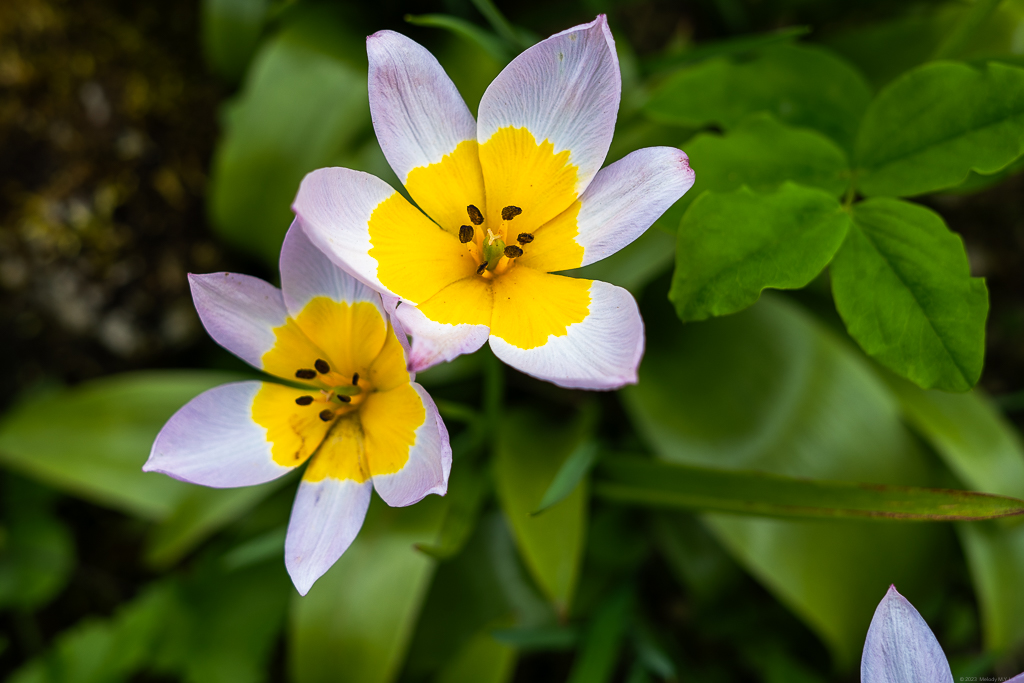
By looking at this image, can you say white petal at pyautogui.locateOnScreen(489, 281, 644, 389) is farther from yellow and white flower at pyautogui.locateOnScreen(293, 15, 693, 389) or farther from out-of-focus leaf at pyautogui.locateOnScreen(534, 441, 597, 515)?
out-of-focus leaf at pyautogui.locateOnScreen(534, 441, 597, 515)

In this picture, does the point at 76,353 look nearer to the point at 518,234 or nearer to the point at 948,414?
the point at 518,234

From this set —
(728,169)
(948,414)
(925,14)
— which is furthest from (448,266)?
(925,14)

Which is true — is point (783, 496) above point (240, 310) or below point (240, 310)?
below

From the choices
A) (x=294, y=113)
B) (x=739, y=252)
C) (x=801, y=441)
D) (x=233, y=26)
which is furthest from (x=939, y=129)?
(x=233, y=26)

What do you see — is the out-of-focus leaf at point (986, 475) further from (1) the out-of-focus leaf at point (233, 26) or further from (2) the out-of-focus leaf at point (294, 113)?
(1) the out-of-focus leaf at point (233, 26)

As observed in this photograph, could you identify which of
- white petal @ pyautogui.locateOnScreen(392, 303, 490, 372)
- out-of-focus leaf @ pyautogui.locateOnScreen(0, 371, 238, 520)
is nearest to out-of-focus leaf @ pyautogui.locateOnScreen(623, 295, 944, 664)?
white petal @ pyautogui.locateOnScreen(392, 303, 490, 372)

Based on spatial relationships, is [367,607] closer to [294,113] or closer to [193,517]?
[193,517]

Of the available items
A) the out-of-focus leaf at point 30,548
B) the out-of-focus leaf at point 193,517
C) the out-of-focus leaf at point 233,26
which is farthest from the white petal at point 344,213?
the out-of-focus leaf at point 30,548

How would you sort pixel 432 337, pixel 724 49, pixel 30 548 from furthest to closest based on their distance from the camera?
pixel 30 548, pixel 724 49, pixel 432 337
